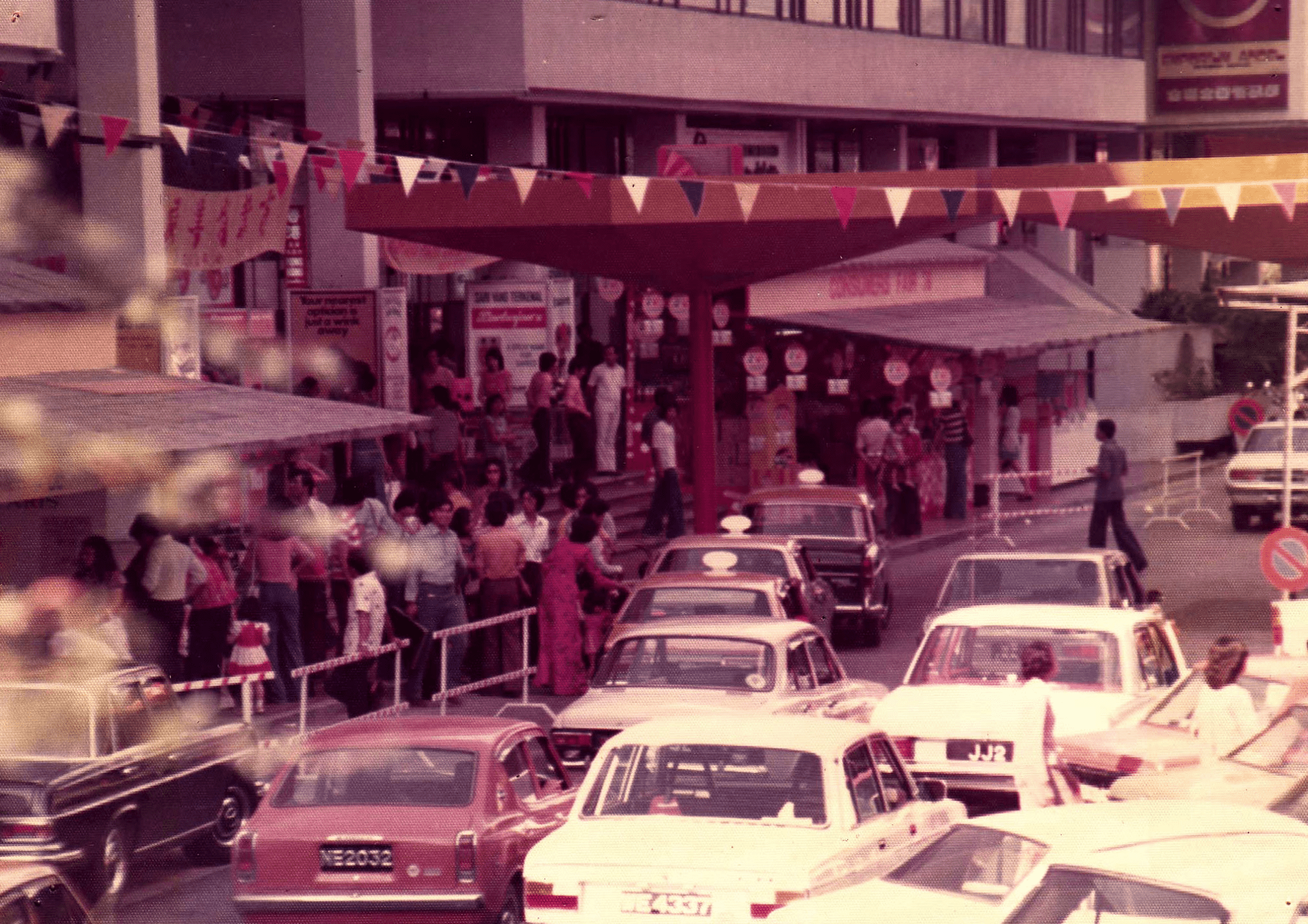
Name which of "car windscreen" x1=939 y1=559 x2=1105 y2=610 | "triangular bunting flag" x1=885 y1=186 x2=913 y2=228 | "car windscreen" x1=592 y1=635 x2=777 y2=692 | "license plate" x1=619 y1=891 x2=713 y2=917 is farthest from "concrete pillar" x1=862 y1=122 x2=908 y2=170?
"license plate" x1=619 y1=891 x2=713 y2=917

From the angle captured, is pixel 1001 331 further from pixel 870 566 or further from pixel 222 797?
pixel 222 797

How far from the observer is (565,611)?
18.5 metres

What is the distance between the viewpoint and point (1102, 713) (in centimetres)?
1335

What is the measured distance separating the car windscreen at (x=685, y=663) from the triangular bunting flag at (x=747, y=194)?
8.32 m

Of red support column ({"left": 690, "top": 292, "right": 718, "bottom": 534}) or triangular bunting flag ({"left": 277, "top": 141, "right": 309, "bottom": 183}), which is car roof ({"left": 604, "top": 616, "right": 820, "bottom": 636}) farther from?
red support column ({"left": 690, "top": 292, "right": 718, "bottom": 534})

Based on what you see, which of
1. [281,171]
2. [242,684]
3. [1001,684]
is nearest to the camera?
[1001,684]

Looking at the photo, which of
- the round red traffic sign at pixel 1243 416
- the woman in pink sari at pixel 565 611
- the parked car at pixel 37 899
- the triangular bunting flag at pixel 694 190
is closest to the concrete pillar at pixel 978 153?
the round red traffic sign at pixel 1243 416

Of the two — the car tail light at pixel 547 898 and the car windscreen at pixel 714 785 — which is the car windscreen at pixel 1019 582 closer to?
the car windscreen at pixel 714 785

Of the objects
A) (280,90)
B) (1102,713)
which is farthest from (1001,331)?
(1102,713)

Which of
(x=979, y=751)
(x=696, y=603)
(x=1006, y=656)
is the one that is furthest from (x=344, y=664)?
(x=979, y=751)

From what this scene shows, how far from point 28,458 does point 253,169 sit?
40.4 feet

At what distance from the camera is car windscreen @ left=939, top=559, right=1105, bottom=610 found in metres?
17.5

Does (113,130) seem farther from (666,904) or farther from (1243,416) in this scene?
(1243,416)

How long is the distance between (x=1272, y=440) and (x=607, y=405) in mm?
10747
